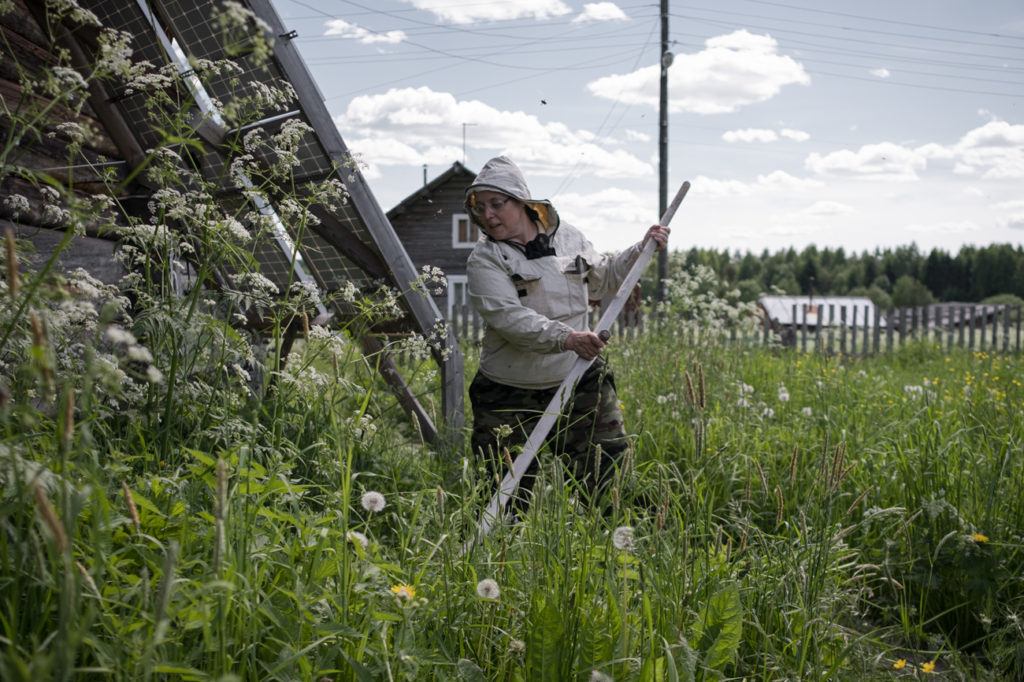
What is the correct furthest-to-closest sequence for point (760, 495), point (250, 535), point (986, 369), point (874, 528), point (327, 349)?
1. point (986, 369)
2. point (760, 495)
3. point (874, 528)
4. point (327, 349)
5. point (250, 535)

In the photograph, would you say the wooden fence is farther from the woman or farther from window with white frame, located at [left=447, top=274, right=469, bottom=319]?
window with white frame, located at [left=447, top=274, right=469, bottom=319]

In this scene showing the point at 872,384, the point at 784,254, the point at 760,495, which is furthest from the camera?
the point at 784,254

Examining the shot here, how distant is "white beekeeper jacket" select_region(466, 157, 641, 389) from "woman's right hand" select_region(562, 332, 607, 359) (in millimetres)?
109

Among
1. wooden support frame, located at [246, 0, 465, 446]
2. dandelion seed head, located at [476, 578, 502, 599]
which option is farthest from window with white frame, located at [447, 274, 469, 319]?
dandelion seed head, located at [476, 578, 502, 599]

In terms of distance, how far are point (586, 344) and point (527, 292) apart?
654 millimetres

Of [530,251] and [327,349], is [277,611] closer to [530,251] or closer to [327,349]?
[327,349]

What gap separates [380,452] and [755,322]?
5993 millimetres

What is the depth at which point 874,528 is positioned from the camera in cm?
360

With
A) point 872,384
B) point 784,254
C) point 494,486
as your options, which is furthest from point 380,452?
point 784,254

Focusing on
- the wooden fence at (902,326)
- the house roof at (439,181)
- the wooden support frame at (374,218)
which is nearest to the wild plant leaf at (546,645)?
the wooden support frame at (374,218)

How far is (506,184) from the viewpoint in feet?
12.4

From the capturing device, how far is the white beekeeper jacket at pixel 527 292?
3643 millimetres

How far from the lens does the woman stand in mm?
3779

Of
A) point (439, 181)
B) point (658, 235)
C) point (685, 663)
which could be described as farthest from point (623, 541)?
point (439, 181)
